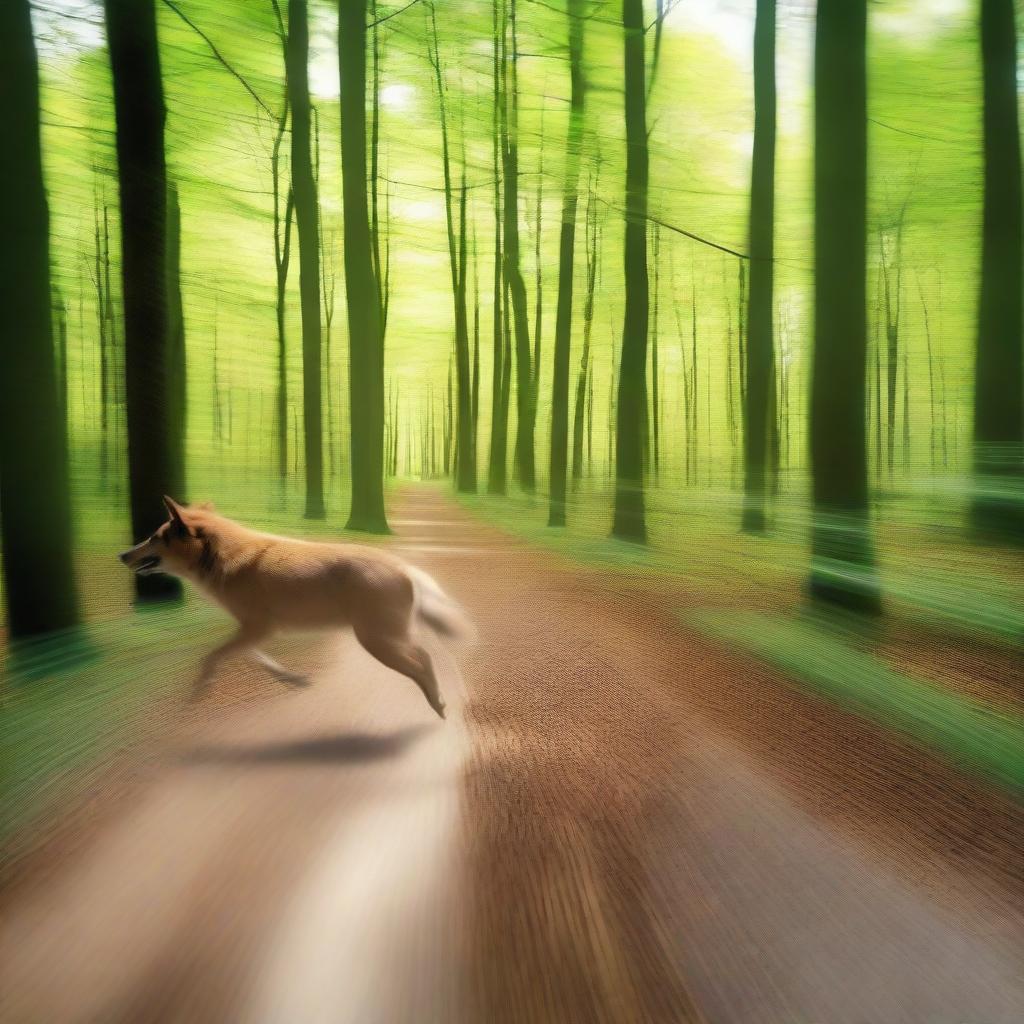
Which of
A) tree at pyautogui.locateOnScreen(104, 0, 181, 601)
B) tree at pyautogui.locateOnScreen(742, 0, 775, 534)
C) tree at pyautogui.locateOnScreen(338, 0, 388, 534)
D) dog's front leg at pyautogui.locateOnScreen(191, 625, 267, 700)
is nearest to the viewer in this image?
dog's front leg at pyautogui.locateOnScreen(191, 625, 267, 700)

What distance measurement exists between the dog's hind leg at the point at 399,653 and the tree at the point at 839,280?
3.53m

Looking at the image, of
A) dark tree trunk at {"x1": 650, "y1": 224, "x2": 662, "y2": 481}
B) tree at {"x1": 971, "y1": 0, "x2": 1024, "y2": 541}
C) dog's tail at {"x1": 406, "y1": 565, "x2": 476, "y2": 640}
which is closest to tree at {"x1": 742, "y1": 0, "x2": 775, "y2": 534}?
tree at {"x1": 971, "y1": 0, "x2": 1024, "y2": 541}

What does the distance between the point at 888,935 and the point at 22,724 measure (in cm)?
374

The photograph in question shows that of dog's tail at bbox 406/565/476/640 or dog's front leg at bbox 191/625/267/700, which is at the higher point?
dog's tail at bbox 406/565/476/640

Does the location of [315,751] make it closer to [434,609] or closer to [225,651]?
[225,651]

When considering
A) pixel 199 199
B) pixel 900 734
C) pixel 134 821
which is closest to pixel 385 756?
pixel 134 821

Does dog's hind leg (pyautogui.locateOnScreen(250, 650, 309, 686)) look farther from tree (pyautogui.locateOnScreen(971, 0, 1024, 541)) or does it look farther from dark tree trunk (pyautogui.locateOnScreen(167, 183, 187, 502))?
tree (pyautogui.locateOnScreen(971, 0, 1024, 541))

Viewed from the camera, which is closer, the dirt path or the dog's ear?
the dirt path

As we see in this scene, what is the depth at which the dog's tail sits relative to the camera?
379 centimetres

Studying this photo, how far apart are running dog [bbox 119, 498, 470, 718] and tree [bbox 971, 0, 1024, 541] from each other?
6298 mm

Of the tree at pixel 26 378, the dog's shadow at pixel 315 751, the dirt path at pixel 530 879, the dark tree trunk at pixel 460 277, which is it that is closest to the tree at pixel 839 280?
the dirt path at pixel 530 879

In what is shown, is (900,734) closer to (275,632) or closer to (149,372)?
(275,632)

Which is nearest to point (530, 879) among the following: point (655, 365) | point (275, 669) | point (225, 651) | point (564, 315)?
point (225, 651)

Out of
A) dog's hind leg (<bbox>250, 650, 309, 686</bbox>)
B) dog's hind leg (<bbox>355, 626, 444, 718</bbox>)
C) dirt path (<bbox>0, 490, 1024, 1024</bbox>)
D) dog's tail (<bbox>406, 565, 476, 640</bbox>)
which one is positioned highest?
dog's tail (<bbox>406, 565, 476, 640</bbox>)
